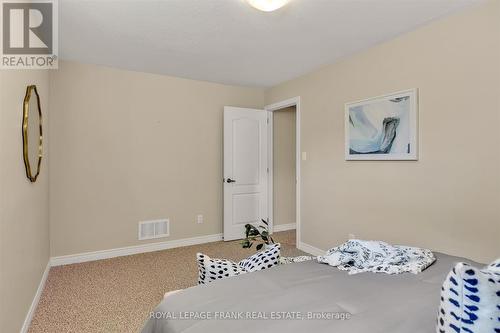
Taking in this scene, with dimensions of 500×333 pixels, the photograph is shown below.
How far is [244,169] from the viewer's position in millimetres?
4367

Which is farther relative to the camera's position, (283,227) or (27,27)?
(283,227)

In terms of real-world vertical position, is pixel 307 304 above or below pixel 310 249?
above

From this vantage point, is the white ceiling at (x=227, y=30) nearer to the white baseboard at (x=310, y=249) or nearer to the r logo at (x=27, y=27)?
the r logo at (x=27, y=27)

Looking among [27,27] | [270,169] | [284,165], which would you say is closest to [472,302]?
[27,27]

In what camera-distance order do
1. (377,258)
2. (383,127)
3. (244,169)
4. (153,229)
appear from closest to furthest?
(377,258), (383,127), (153,229), (244,169)

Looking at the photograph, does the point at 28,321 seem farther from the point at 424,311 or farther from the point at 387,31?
the point at 387,31

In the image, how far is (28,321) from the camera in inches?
79.7

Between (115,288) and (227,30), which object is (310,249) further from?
(227,30)

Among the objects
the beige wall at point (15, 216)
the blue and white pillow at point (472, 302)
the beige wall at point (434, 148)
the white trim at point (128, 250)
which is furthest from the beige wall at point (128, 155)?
the blue and white pillow at point (472, 302)

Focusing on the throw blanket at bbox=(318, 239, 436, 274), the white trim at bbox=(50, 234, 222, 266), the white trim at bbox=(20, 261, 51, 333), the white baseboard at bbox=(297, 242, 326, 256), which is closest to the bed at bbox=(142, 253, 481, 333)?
the throw blanket at bbox=(318, 239, 436, 274)

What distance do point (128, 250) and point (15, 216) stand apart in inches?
82.5

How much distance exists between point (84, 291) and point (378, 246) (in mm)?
2566

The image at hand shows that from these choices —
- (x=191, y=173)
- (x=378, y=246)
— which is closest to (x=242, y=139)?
(x=191, y=173)
